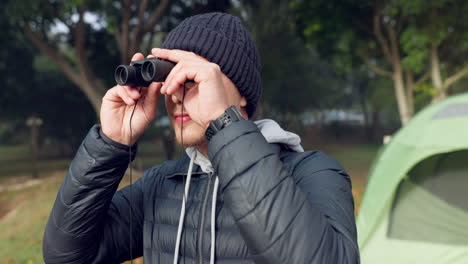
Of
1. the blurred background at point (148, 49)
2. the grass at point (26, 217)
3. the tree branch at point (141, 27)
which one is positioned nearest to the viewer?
the grass at point (26, 217)

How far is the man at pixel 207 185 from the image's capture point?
3.47ft

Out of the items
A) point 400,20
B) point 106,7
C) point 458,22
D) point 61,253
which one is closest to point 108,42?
point 106,7

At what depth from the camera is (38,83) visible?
18.5 meters

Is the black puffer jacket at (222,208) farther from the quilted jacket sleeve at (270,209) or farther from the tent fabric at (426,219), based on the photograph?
the tent fabric at (426,219)

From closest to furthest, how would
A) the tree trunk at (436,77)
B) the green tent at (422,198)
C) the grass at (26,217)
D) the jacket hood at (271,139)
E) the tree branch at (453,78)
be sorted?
the jacket hood at (271,139)
the green tent at (422,198)
the grass at (26,217)
the tree trunk at (436,77)
the tree branch at (453,78)

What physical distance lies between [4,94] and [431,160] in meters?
14.9

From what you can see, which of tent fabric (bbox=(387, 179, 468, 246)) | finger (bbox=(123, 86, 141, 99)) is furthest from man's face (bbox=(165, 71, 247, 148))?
tent fabric (bbox=(387, 179, 468, 246))

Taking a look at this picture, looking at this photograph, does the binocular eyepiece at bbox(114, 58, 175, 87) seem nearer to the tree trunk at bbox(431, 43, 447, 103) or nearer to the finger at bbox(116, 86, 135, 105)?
the finger at bbox(116, 86, 135, 105)

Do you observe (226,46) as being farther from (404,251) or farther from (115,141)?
(404,251)

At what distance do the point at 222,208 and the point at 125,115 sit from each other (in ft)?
1.40

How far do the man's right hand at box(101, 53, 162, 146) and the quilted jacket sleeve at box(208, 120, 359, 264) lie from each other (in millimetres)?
308

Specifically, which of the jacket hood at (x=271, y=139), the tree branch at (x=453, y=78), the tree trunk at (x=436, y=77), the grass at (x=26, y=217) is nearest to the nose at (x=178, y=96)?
the jacket hood at (x=271, y=139)

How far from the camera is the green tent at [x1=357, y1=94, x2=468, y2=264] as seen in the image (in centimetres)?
420

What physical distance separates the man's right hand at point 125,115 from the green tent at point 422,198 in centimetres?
352
